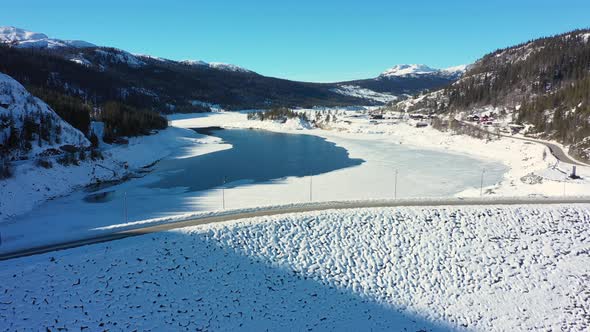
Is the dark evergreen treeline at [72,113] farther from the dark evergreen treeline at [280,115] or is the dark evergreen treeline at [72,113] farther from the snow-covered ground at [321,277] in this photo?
the dark evergreen treeline at [280,115]

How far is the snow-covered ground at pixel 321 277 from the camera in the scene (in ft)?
48.9

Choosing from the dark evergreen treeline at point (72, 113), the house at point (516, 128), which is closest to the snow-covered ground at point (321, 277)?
the dark evergreen treeline at point (72, 113)

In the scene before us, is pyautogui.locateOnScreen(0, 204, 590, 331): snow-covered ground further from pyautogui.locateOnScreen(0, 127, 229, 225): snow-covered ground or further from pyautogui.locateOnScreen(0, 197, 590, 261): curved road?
pyautogui.locateOnScreen(0, 127, 229, 225): snow-covered ground

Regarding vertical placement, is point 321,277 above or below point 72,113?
below

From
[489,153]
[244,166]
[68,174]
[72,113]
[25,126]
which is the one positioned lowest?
[244,166]

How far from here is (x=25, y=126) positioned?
38.0 metres

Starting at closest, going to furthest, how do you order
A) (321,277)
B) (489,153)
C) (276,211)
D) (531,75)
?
(321,277) → (276,211) → (489,153) → (531,75)

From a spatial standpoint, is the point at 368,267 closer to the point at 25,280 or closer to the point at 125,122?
the point at 25,280

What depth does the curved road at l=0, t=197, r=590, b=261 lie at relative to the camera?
1761 cm

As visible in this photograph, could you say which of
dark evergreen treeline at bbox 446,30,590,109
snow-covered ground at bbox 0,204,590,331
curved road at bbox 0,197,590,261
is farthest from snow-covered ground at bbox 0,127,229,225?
dark evergreen treeline at bbox 446,30,590,109

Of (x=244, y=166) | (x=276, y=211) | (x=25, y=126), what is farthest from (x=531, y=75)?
(x=25, y=126)

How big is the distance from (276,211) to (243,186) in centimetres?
1539

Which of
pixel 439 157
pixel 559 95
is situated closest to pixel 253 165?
pixel 439 157

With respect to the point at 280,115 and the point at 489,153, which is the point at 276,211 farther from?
the point at 280,115
